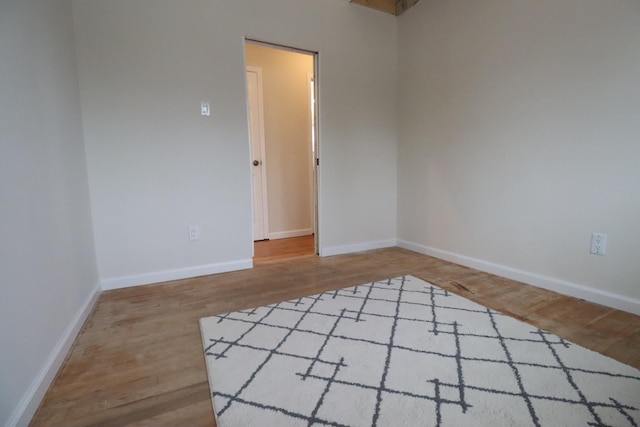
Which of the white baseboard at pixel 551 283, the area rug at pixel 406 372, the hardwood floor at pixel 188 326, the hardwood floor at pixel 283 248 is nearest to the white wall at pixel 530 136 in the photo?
the white baseboard at pixel 551 283

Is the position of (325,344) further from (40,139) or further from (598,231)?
(598,231)

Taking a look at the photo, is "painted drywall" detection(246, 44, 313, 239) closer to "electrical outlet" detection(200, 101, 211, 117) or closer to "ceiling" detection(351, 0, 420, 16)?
"ceiling" detection(351, 0, 420, 16)

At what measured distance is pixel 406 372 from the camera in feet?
4.04

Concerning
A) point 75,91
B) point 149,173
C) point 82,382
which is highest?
point 75,91

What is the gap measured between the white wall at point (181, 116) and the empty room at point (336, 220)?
15mm

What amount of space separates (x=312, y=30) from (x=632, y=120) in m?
2.37

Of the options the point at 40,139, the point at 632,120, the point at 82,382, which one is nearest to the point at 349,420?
the point at 82,382

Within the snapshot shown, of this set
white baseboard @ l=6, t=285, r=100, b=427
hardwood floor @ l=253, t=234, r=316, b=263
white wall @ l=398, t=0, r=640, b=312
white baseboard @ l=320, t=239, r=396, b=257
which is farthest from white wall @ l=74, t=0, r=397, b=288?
white wall @ l=398, t=0, r=640, b=312

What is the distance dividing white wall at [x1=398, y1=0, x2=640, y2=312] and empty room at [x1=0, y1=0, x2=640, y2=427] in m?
0.01

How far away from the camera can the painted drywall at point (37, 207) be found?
1.03 metres

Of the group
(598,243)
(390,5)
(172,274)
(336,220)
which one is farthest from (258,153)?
(598,243)

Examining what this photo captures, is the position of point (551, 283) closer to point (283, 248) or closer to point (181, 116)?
point (283, 248)

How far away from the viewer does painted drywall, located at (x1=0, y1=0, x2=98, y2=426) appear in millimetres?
1032

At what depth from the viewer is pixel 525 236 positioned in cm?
222
